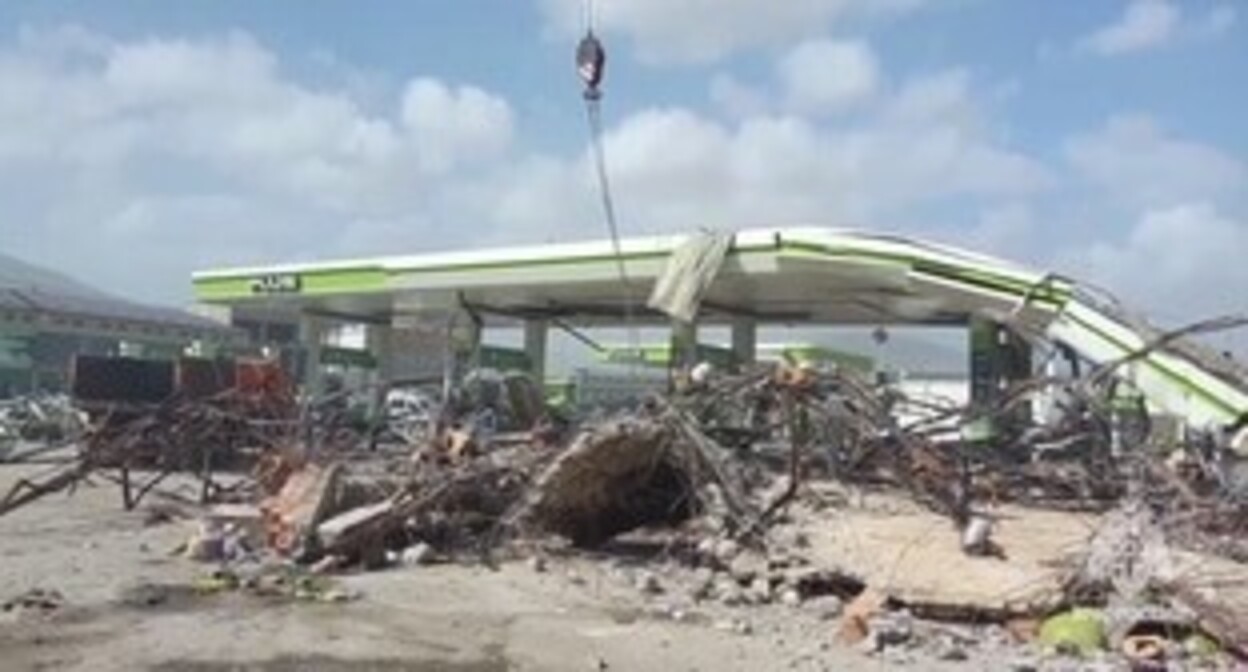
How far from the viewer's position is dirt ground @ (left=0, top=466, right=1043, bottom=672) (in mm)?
10672

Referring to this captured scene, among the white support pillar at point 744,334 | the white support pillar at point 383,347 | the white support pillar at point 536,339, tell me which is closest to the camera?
the white support pillar at point 744,334

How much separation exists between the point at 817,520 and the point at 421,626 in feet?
14.5

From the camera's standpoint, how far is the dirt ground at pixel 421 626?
10.7 m

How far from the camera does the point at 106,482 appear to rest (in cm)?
2362

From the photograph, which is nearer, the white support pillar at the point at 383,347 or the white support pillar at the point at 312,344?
the white support pillar at the point at 312,344

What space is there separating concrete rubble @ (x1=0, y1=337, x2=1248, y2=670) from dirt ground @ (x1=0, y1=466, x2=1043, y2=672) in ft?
0.61

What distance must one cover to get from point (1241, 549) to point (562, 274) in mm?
25173

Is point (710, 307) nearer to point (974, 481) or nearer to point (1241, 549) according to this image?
point (974, 481)

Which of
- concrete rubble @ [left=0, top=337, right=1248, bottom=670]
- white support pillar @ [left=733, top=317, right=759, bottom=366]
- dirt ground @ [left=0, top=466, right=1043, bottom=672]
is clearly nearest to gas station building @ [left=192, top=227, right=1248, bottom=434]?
white support pillar @ [left=733, top=317, right=759, bottom=366]

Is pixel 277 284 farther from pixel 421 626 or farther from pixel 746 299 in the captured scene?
pixel 421 626

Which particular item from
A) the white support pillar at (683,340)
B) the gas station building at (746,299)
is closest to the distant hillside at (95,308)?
the gas station building at (746,299)

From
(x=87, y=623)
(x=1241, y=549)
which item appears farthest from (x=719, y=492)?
(x=87, y=623)

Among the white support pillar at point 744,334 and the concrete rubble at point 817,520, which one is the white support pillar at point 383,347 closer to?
the white support pillar at point 744,334

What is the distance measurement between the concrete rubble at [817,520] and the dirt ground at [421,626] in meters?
0.19
